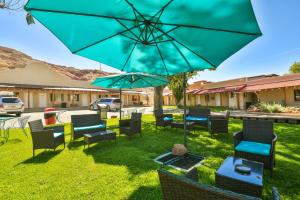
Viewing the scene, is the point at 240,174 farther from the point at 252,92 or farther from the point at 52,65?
the point at 52,65

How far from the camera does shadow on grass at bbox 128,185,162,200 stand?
303 centimetres

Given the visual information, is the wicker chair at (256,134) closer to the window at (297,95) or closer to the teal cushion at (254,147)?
the teal cushion at (254,147)

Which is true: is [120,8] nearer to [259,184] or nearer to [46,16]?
[46,16]

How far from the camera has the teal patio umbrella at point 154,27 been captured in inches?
105

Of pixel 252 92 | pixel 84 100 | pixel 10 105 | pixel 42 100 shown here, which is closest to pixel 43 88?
pixel 42 100

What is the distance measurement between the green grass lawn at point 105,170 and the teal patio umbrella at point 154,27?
2.84 meters

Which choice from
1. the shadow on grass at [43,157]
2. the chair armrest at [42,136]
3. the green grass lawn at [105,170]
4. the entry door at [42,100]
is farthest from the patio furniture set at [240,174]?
the entry door at [42,100]

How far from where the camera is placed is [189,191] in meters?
1.53

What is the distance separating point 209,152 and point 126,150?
262cm

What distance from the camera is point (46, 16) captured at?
292 centimetres

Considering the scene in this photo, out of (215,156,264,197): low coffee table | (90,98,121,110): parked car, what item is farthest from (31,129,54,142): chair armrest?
(90,98,121,110): parked car

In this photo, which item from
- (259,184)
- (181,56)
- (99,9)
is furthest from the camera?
(181,56)

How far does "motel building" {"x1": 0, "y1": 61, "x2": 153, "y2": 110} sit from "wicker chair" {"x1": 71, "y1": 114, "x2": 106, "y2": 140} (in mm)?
21809

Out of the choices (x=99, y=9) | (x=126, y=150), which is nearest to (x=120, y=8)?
(x=99, y=9)
